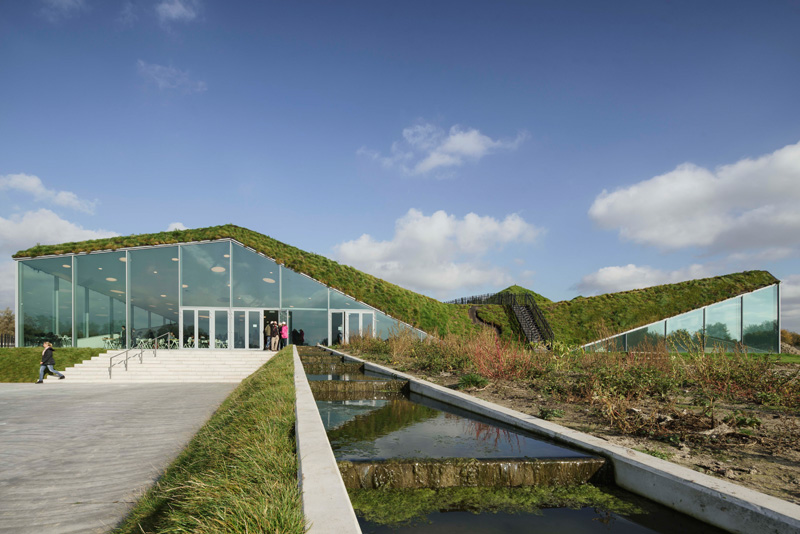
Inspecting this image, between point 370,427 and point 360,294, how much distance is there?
1974cm

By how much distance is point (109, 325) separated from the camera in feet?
73.3

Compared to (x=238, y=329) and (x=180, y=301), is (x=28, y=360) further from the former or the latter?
(x=238, y=329)

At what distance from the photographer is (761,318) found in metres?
25.0

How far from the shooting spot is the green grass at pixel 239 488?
2.15m

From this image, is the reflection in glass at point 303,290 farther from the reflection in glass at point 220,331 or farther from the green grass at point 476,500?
the green grass at point 476,500

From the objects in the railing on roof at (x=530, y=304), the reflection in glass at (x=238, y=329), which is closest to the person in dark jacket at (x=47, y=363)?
the reflection in glass at (x=238, y=329)

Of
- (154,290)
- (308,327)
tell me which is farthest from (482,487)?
(154,290)

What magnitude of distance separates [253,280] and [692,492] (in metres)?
23.1

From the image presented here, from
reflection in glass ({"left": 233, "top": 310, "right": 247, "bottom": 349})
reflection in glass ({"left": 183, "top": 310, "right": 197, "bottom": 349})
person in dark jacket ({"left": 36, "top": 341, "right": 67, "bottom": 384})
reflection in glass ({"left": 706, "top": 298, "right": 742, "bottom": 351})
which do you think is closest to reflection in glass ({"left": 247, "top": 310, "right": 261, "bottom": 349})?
reflection in glass ({"left": 233, "top": 310, "right": 247, "bottom": 349})

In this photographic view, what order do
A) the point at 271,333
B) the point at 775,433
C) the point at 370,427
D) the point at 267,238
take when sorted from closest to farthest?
the point at 775,433 < the point at 370,427 < the point at 271,333 < the point at 267,238

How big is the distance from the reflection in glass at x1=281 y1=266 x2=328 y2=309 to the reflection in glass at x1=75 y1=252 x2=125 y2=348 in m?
8.06

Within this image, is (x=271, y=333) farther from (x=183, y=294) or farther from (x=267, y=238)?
(x=267, y=238)

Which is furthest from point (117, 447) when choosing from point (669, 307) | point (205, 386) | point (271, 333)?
point (669, 307)

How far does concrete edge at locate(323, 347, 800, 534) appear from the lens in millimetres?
2457
